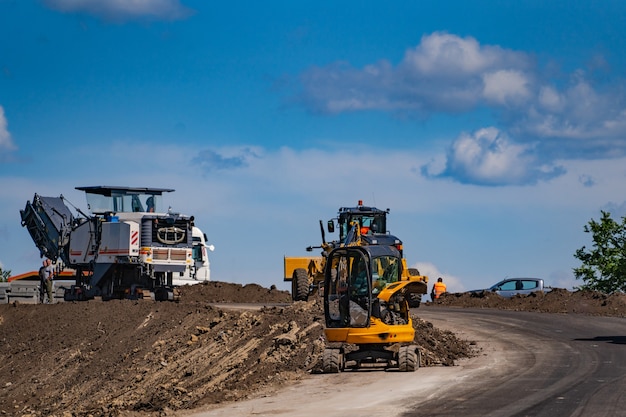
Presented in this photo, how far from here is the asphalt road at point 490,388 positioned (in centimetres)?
1600

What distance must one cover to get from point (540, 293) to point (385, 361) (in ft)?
76.9

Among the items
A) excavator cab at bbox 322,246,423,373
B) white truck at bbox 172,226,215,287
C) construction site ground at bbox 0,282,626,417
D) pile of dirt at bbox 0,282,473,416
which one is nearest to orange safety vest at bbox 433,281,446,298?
construction site ground at bbox 0,282,626,417

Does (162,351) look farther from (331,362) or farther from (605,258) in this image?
(605,258)

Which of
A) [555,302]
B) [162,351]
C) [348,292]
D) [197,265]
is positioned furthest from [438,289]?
[348,292]

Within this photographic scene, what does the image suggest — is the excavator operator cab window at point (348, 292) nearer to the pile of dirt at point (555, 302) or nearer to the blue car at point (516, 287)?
the pile of dirt at point (555, 302)

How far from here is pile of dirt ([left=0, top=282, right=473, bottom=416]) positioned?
2148 centimetres

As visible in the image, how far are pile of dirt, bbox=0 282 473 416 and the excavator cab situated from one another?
1.09 m

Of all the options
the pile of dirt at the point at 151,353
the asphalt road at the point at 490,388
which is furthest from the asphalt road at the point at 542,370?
the pile of dirt at the point at 151,353

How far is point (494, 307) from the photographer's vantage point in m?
42.7

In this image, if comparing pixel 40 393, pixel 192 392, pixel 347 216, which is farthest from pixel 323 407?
pixel 347 216

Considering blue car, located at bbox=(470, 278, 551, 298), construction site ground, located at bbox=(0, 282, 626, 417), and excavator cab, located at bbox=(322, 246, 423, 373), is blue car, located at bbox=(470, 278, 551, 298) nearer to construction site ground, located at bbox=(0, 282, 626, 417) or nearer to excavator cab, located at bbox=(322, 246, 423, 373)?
construction site ground, located at bbox=(0, 282, 626, 417)

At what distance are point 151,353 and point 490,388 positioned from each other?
14.2 meters

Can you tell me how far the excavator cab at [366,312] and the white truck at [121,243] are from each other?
16.8 metres

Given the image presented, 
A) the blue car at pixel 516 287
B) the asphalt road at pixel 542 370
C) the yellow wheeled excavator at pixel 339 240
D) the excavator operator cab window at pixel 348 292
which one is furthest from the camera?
the blue car at pixel 516 287
